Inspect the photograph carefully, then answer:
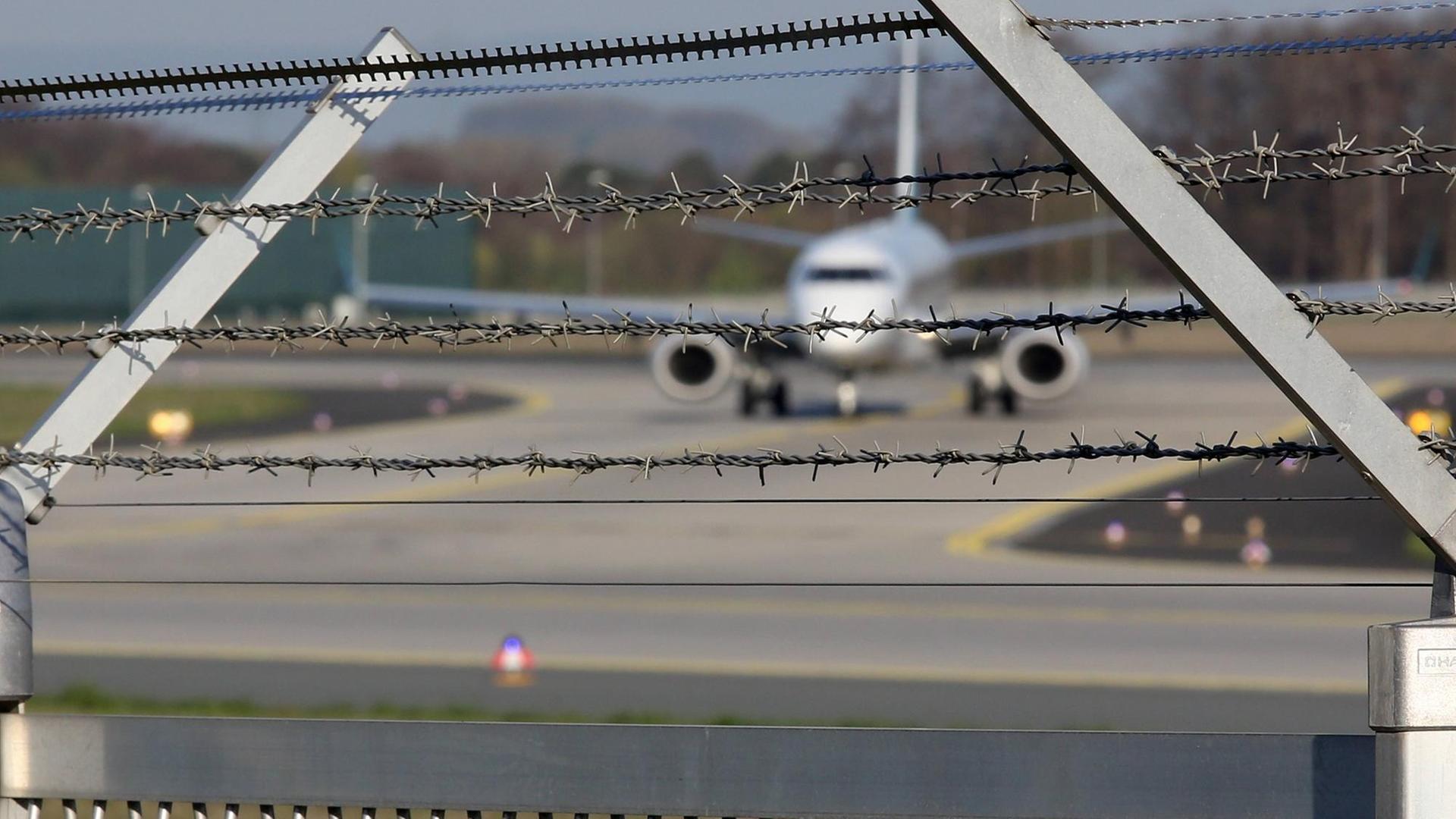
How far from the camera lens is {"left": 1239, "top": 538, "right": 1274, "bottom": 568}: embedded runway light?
43.5 feet

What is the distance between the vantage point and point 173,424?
24938 mm

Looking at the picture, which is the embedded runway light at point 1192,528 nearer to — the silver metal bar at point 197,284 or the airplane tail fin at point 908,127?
the silver metal bar at point 197,284

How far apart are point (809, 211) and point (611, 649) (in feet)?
104

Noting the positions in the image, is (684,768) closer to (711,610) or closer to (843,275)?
(711,610)

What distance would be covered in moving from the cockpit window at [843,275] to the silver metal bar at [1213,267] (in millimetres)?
22502

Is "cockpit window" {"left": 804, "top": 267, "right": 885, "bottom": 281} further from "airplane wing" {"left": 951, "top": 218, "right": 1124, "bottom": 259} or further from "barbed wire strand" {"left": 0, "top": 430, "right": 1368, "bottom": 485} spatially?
"barbed wire strand" {"left": 0, "top": 430, "right": 1368, "bottom": 485}

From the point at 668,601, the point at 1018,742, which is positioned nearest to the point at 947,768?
the point at 1018,742

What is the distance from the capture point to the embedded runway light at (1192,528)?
48.1ft

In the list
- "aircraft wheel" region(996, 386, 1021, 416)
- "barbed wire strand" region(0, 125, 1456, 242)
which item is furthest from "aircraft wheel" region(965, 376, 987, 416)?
"barbed wire strand" region(0, 125, 1456, 242)

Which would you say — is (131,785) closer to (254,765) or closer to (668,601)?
(254,765)

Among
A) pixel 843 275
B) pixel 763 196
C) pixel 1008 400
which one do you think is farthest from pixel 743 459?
pixel 1008 400

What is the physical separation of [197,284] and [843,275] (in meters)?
22.1

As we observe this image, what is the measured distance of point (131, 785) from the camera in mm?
2881

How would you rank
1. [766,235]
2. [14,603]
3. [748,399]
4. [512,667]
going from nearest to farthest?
[14,603]
[512,667]
[748,399]
[766,235]
